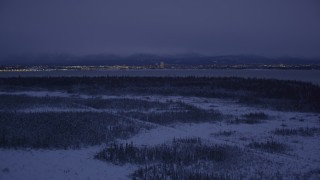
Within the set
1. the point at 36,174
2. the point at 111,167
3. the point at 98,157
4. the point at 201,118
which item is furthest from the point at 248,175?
the point at 201,118

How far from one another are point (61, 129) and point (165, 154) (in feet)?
23.9

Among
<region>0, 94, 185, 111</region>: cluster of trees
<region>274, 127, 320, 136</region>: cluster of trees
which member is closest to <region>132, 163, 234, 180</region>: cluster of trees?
<region>274, 127, 320, 136</region>: cluster of trees

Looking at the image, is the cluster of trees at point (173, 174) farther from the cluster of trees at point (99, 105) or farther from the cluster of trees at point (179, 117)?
the cluster of trees at point (99, 105)

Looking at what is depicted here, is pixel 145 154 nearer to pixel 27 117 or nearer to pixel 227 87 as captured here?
pixel 27 117

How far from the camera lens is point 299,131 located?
1959cm

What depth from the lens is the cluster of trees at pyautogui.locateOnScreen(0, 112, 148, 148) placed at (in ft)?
52.3

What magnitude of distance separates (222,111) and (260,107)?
4.71m

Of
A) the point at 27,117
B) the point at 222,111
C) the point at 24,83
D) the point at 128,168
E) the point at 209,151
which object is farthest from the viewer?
the point at 24,83

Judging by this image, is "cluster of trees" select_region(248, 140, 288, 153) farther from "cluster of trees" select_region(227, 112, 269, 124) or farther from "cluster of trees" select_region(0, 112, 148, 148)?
"cluster of trees" select_region(0, 112, 148, 148)

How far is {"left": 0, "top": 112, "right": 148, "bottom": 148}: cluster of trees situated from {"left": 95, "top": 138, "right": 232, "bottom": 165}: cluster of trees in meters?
2.11

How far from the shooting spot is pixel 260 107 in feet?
100

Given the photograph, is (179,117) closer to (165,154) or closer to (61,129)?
(61,129)

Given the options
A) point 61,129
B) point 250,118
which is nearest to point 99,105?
point 61,129

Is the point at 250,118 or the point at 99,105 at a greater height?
the point at 99,105
